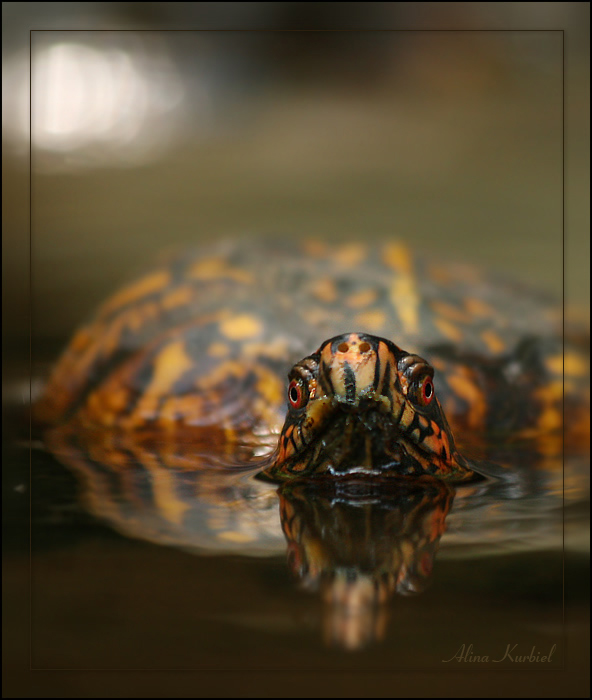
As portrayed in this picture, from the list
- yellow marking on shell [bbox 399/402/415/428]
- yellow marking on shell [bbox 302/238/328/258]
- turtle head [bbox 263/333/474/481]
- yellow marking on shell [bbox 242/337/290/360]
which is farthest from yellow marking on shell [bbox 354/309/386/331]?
yellow marking on shell [bbox 399/402/415/428]

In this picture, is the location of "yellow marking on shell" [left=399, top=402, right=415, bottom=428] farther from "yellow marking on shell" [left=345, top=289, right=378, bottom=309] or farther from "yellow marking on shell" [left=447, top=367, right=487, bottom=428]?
"yellow marking on shell" [left=345, top=289, right=378, bottom=309]

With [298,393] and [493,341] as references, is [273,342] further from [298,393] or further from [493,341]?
[298,393]

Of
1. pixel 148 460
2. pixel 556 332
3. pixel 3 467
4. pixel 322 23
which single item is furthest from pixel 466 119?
pixel 3 467

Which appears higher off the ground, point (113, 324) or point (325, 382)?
point (113, 324)

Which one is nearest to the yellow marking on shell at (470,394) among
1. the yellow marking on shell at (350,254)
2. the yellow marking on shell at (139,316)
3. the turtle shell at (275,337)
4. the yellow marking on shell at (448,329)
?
the turtle shell at (275,337)

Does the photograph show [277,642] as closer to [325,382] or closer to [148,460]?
[325,382]

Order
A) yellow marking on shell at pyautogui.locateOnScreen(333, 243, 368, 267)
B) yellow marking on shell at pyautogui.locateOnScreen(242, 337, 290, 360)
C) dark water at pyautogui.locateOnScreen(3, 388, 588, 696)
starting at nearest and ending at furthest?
dark water at pyautogui.locateOnScreen(3, 388, 588, 696)
yellow marking on shell at pyautogui.locateOnScreen(242, 337, 290, 360)
yellow marking on shell at pyautogui.locateOnScreen(333, 243, 368, 267)

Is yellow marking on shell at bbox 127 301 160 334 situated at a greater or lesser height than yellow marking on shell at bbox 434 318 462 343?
greater
